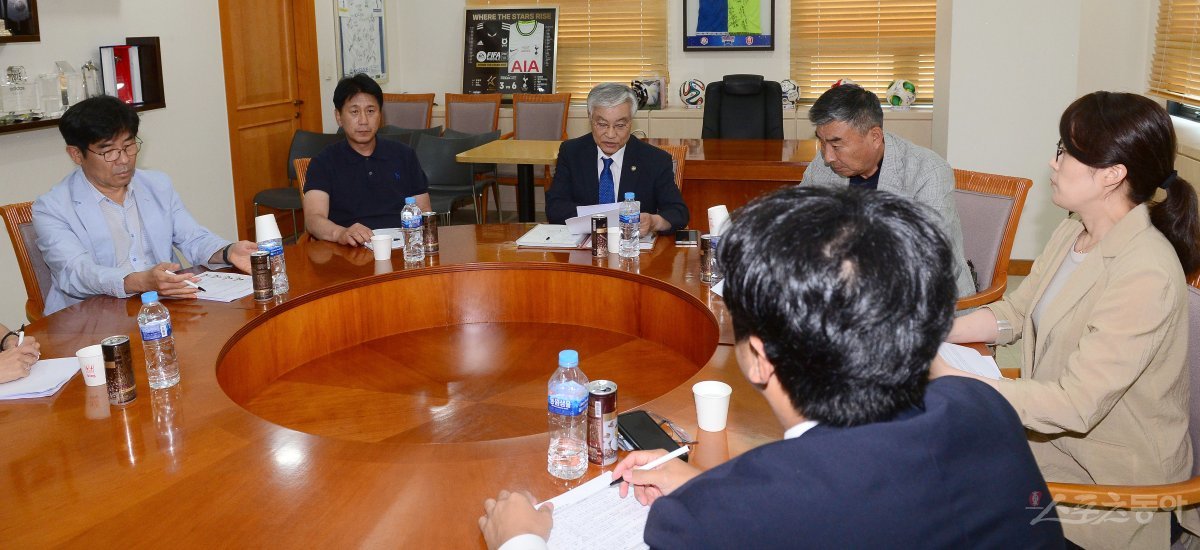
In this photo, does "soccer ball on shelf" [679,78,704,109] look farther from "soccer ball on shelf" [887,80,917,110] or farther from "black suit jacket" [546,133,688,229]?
"black suit jacket" [546,133,688,229]

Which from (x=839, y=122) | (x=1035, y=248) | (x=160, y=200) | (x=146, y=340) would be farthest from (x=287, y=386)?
(x=1035, y=248)

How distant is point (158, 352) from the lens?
211cm

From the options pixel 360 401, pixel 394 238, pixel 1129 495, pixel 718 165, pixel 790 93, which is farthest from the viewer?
pixel 790 93

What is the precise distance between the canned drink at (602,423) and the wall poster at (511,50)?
21.9 feet

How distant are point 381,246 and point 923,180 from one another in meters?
1.85

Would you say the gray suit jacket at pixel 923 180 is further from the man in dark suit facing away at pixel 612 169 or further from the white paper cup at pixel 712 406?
the white paper cup at pixel 712 406

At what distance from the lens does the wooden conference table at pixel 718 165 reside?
5211 mm

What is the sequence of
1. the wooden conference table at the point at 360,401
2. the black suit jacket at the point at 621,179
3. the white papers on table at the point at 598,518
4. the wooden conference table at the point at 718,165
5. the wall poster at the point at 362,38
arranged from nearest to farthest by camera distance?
the white papers on table at the point at 598,518 < the wooden conference table at the point at 360,401 < the black suit jacket at the point at 621,179 < the wooden conference table at the point at 718,165 < the wall poster at the point at 362,38

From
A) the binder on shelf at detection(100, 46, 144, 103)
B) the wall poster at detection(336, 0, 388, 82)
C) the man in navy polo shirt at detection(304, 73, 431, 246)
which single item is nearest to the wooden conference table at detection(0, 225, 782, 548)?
the man in navy polo shirt at detection(304, 73, 431, 246)

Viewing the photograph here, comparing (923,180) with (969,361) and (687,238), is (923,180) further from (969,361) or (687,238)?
(969,361)

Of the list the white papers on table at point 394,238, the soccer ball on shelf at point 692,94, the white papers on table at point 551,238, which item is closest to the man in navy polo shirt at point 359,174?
the white papers on table at point 394,238

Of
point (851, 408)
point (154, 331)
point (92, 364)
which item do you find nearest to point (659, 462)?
point (851, 408)

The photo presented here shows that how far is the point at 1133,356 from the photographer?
5.81ft

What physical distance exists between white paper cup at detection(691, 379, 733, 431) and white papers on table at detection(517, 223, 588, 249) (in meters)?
1.66
